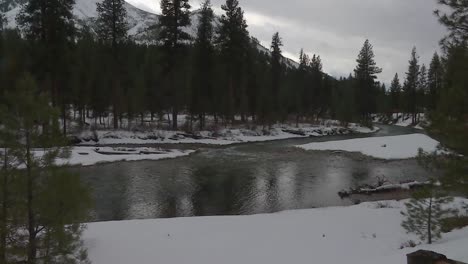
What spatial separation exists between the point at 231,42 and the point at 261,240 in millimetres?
42272

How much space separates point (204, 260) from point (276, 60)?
55301 millimetres

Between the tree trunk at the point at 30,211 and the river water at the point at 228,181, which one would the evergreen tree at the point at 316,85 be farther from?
the tree trunk at the point at 30,211

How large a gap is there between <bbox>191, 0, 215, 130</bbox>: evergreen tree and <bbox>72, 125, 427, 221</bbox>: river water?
13.9 m

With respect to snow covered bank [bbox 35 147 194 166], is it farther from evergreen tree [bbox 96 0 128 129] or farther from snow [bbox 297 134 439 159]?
snow [bbox 297 134 439 159]

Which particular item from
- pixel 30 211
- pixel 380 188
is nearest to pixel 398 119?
pixel 380 188

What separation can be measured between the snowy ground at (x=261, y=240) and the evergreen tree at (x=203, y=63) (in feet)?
106

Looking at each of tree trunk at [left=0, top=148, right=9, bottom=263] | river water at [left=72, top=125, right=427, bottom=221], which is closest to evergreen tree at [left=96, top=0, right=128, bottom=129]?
river water at [left=72, top=125, right=427, bottom=221]

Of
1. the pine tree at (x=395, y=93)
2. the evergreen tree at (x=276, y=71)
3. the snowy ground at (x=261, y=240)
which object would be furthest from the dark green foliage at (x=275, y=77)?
the pine tree at (x=395, y=93)

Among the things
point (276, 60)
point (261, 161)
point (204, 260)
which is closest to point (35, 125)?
point (204, 260)

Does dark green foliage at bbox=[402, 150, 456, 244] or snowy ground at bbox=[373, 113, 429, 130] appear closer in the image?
dark green foliage at bbox=[402, 150, 456, 244]

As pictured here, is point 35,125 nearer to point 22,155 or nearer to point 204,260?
point 22,155

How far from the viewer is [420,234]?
36.3 ft

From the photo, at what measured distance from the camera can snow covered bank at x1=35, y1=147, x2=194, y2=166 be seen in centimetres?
2640

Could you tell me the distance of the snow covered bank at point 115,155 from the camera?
1040 inches
